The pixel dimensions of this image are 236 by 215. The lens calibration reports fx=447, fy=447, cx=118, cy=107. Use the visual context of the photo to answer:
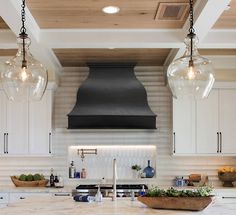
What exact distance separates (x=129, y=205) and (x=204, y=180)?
322 cm

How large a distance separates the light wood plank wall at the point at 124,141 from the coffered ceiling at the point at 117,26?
106 cm

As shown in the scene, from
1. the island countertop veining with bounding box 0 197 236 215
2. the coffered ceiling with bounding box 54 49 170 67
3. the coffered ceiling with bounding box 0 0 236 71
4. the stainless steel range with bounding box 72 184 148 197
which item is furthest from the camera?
the stainless steel range with bounding box 72 184 148 197

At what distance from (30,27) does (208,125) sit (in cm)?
338

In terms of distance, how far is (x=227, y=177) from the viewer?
691 cm

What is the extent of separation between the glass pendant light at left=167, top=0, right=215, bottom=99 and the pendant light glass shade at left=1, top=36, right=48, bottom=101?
1144mm

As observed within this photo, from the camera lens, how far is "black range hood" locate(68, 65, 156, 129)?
6.90 metres

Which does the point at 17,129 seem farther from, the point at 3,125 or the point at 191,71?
the point at 191,71

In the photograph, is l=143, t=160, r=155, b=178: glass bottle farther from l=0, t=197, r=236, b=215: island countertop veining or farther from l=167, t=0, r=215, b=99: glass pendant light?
l=167, t=0, r=215, b=99: glass pendant light

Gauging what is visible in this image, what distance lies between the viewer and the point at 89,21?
482cm

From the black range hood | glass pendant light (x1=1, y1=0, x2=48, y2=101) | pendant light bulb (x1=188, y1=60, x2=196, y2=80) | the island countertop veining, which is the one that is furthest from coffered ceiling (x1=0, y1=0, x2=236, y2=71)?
the island countertop veining

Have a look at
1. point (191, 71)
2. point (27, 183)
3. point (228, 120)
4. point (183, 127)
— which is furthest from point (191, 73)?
point (27, 183)

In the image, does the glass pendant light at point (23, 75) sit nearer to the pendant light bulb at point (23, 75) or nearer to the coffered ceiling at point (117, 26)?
the pendant light bulb at point (23, 75)

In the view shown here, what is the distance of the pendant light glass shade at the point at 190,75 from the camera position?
3764mm

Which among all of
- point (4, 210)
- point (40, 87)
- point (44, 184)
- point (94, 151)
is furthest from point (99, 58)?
point (4, 210)
